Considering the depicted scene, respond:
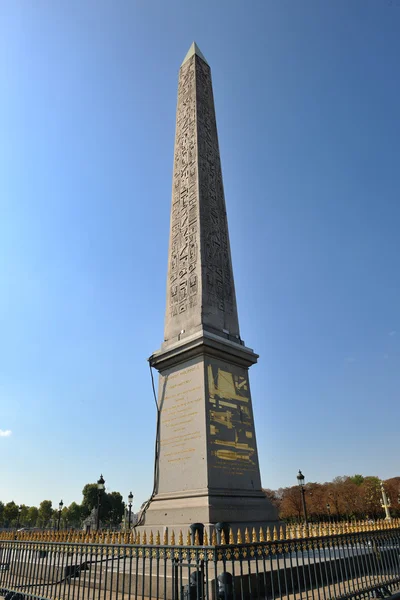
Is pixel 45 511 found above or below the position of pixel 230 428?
below

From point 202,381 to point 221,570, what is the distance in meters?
3.93

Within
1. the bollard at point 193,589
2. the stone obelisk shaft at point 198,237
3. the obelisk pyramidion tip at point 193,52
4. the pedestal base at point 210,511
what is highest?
the obelisk pyramidion tip at point 193,52

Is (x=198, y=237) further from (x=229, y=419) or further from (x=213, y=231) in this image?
(x=229, y=419)

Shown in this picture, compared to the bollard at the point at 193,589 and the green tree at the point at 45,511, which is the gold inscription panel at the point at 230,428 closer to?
the bollard at the point at 193,589

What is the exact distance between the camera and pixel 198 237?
39.8 ft

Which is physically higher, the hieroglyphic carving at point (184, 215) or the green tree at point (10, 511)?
the hieroglyphic carving at point (184, 215)

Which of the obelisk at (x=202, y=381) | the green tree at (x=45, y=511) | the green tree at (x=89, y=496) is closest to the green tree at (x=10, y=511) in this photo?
the green tree at (x=45, y=511)

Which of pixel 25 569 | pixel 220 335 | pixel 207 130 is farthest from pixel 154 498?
pixel 207 130

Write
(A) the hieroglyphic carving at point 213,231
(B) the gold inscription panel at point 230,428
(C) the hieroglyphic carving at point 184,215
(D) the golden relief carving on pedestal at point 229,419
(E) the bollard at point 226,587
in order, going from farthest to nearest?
(C) the hieroglyphic carving at point 184,215
(A) the hieroglyphic carving at point 213,231
(D) the golden relief carving on pedestal at point 229,419
(B) the gold inscription panel at point 230,428
(E) the bollard at point 226,587

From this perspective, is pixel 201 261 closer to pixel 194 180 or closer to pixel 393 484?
pixel 194 180

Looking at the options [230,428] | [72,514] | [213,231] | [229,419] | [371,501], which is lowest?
[72,514]

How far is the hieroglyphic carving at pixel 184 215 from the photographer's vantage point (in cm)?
1184

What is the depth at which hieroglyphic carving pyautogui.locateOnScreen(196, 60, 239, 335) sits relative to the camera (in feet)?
38.1

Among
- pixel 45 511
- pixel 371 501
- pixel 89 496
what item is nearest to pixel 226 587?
pixel 371 501
